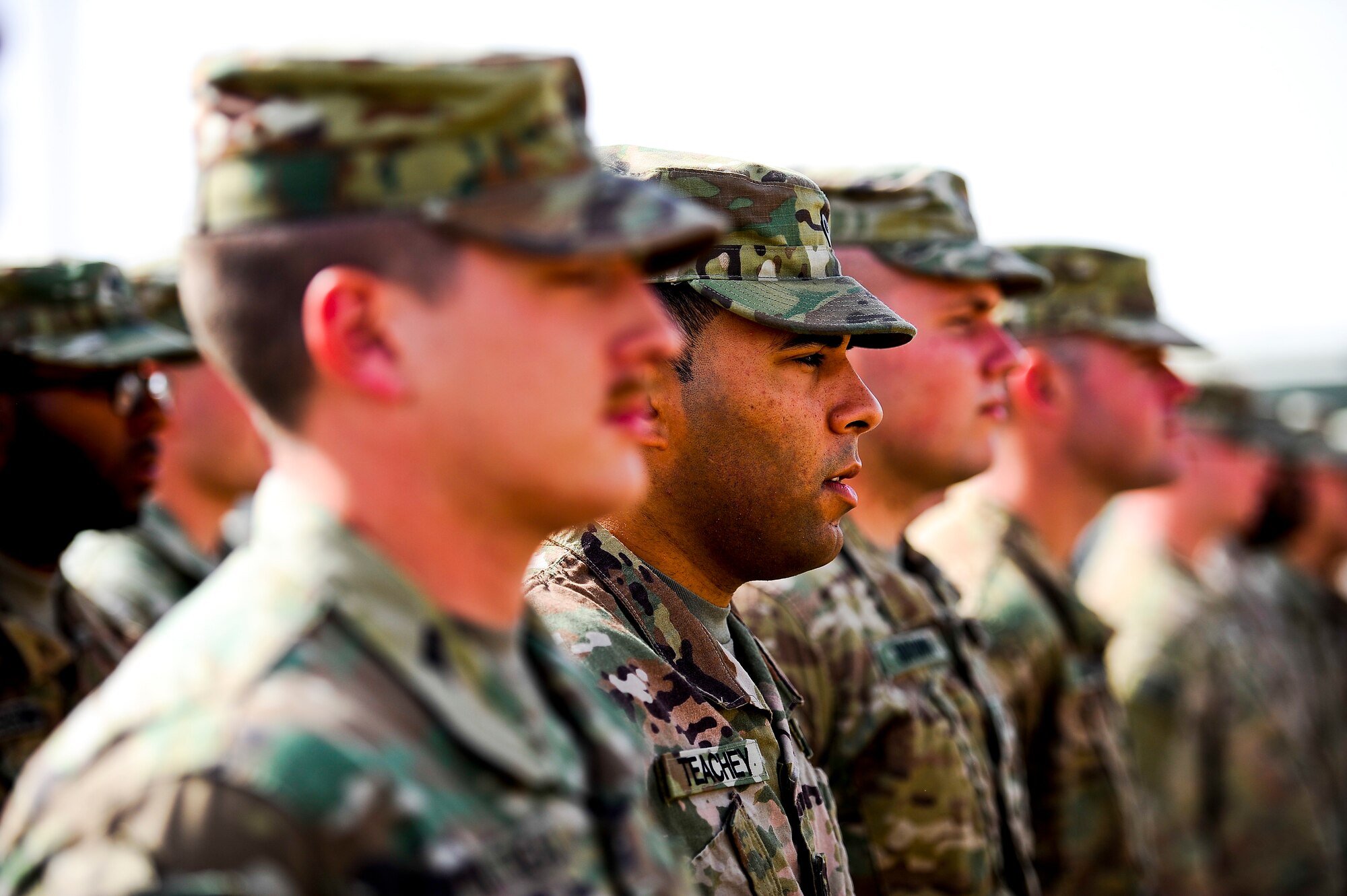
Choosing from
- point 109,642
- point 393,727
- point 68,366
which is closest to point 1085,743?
point 109,642

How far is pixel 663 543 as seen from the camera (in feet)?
10.1

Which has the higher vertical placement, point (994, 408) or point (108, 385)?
point (994, 408)

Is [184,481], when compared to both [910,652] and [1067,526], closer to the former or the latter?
[910,652]

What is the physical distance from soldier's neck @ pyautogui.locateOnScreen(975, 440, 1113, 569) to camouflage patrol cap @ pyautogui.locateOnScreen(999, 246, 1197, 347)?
619 millimetres

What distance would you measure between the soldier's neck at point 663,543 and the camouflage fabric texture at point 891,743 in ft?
2.33

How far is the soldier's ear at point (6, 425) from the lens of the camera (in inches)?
185

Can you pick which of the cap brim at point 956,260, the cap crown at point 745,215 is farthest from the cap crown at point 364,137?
the cap brim at point 956,260

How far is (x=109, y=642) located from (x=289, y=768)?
3805 millimetres

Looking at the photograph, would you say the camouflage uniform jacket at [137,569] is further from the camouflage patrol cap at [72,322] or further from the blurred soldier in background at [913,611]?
the blurred soldier in background at [913,611]

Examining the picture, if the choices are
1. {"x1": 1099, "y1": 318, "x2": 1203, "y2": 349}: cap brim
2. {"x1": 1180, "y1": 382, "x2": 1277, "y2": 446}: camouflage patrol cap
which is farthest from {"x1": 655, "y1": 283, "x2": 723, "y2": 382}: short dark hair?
{"x1": 1180, "y1": 382, "x2": 1277, "y2": 446}: camouflage patrol cap

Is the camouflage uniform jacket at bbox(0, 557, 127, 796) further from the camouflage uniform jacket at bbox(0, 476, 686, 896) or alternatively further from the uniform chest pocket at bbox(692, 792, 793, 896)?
the camouflage uniform jacket at bbox(0, 476, 686, 896)

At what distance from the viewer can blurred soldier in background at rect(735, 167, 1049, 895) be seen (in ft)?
12.4

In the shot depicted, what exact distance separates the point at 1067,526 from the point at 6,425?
420 centimetres

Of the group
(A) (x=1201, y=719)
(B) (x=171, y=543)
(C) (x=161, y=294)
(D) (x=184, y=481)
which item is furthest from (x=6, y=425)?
(A) (x=1201, y=719)
